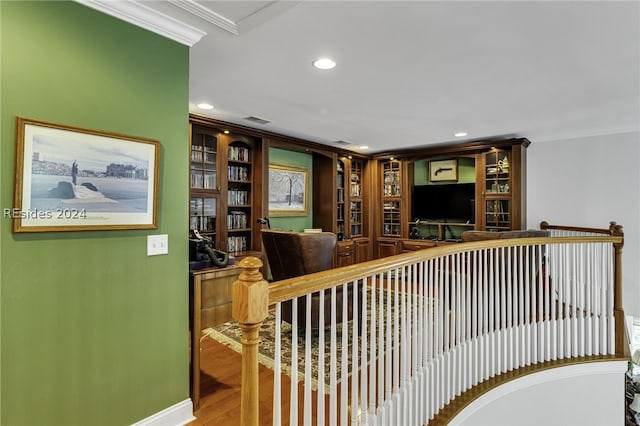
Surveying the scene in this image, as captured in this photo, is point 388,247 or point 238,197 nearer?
point 238,197

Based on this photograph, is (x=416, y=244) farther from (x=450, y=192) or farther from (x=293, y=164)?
(x=293, y=164)

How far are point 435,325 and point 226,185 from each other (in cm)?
325

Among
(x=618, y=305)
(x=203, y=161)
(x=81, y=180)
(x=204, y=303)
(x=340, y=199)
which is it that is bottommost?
(x=618, y=305)

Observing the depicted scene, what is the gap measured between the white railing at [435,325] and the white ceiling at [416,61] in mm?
1417

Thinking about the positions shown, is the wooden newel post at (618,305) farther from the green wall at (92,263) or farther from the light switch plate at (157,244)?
the light switch plate at (157,244)

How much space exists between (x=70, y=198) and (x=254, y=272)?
1.21 meters

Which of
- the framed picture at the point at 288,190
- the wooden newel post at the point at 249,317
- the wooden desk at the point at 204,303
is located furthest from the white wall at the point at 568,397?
the framed picture at the point at 288,190

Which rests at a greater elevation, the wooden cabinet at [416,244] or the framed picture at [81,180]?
the framed picture at [81,180]

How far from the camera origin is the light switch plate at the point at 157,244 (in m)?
1.95

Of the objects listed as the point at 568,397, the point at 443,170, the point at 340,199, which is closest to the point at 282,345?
the point at 568,397

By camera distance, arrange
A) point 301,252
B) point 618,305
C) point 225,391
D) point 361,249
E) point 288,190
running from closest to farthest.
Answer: point 225,391 → point 301,252 → point 618,305 → point 288,190 → point 361,249

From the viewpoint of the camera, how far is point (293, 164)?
5.95m

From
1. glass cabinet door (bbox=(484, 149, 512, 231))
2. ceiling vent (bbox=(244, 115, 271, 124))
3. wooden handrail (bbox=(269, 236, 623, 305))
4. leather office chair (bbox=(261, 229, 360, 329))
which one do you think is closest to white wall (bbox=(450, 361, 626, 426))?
wooden handrail (bbox=(269, 236, 623, 305))

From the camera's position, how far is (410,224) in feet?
21.6
